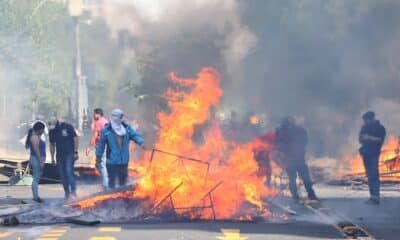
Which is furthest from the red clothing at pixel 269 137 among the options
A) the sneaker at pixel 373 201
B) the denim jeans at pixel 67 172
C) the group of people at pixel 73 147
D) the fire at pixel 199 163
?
the denim jeans at pixel 67 172

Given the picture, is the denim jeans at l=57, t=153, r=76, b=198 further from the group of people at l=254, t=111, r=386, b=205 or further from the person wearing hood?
the person wearing hood

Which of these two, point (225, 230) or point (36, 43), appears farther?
point (36, 43)

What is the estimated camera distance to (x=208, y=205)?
37.5 ft

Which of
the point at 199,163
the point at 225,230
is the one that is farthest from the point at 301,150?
the point at 225,230

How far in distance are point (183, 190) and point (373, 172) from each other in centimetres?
451

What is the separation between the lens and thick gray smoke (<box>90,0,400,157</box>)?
46.7ft

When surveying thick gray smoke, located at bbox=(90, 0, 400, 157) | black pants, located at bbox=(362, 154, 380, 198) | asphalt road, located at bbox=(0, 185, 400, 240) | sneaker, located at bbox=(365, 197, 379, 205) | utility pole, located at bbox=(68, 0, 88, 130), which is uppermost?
utility pole, located at bbox=(68, 0, 88, 130)

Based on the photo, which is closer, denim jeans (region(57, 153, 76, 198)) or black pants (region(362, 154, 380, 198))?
black pants (region(362, 154, 380, 198))

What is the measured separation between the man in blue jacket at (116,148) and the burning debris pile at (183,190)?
53 cm

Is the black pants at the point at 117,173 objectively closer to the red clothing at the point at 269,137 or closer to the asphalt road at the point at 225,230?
the asphalt road at the point at 225,230

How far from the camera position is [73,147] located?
14.7m

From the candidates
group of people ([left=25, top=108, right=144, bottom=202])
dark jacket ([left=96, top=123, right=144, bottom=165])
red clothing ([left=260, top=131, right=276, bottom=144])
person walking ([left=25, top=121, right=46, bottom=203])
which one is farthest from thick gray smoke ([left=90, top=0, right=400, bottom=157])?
person walking ([left=25, top=121, right=46, bottom=203])

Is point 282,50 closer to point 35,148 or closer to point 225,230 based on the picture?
point 35,148

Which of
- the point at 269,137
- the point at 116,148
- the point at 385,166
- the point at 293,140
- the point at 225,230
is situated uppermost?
the point at 269,137
